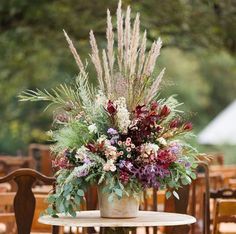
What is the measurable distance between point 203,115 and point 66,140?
4248cm

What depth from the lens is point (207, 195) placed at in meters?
9.70

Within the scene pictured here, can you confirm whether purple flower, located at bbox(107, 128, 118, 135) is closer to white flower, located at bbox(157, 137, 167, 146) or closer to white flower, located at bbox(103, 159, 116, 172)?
white flower, located at bbox(103, 159, 116, 172)

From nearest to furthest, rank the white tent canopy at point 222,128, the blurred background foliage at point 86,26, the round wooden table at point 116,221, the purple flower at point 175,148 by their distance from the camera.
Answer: the round wooden table at point 116,221
the purple flower at point 175,148
the blurred background foliage at point 86,26
the white tent canopy at point 222,128

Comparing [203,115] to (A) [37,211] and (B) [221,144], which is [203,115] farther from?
(A) [37,211]

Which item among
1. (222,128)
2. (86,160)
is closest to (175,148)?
(86,160)

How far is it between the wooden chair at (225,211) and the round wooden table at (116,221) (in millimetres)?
791

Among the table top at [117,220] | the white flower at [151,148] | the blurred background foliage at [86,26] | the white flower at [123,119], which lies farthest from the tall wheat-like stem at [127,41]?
the blurred background foliage at [86,26]

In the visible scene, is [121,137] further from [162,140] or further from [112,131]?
[162,140]

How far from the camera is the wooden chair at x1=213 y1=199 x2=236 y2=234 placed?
8.92 meters

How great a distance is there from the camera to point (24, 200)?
8320 mm

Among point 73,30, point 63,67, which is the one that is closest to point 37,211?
point 73,30

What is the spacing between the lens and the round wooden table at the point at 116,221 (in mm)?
7582

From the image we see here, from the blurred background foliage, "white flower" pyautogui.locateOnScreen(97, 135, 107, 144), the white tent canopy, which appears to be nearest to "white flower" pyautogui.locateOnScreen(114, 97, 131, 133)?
"white flower" pyautogui.locateOnScreen(97, 135, 107, 144)

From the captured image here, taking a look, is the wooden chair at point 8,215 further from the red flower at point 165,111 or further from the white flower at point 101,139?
the red flower at point 165,111
